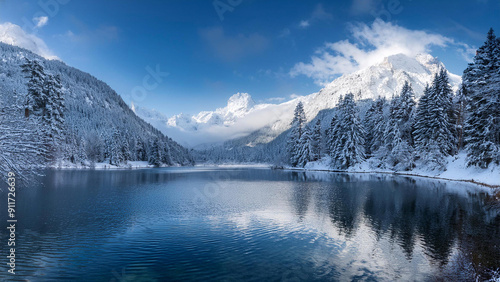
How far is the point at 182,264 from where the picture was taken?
11375 millimetres

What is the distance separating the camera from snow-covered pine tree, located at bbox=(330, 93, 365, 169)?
228ft

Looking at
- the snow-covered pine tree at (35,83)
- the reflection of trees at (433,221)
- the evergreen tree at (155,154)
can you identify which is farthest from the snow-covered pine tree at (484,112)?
the evergreen tree at (155,154)

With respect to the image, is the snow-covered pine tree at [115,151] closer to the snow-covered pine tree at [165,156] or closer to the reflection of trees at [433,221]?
the snow-covered pine tree at [165,156]

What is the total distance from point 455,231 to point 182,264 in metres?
17.0

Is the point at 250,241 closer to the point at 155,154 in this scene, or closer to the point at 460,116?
the point at 460,116

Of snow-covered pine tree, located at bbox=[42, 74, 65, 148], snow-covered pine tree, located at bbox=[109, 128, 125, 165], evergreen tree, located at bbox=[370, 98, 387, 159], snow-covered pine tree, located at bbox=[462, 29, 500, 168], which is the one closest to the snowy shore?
snow-covered pine tree, located at bbox=[462, 29, 500, 168]

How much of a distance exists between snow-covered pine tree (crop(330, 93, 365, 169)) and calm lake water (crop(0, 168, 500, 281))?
45783 millimetres

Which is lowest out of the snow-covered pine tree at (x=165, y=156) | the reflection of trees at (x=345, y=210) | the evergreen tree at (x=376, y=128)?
the reflection of trees at (x=345, y=210)

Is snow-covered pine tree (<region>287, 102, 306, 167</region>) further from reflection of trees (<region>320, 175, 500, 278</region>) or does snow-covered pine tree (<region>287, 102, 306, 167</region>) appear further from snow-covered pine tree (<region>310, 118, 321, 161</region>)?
reflection of trees (<region>320, 175, 500, 278</region>)

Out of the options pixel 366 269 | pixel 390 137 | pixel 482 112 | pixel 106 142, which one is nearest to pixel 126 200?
pixel 366 269

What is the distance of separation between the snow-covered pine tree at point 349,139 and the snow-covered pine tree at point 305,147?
10817 millimetres

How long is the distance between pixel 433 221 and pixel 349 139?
171ft

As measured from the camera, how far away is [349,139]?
225 feet

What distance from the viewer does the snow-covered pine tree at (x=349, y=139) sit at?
69.5 m
